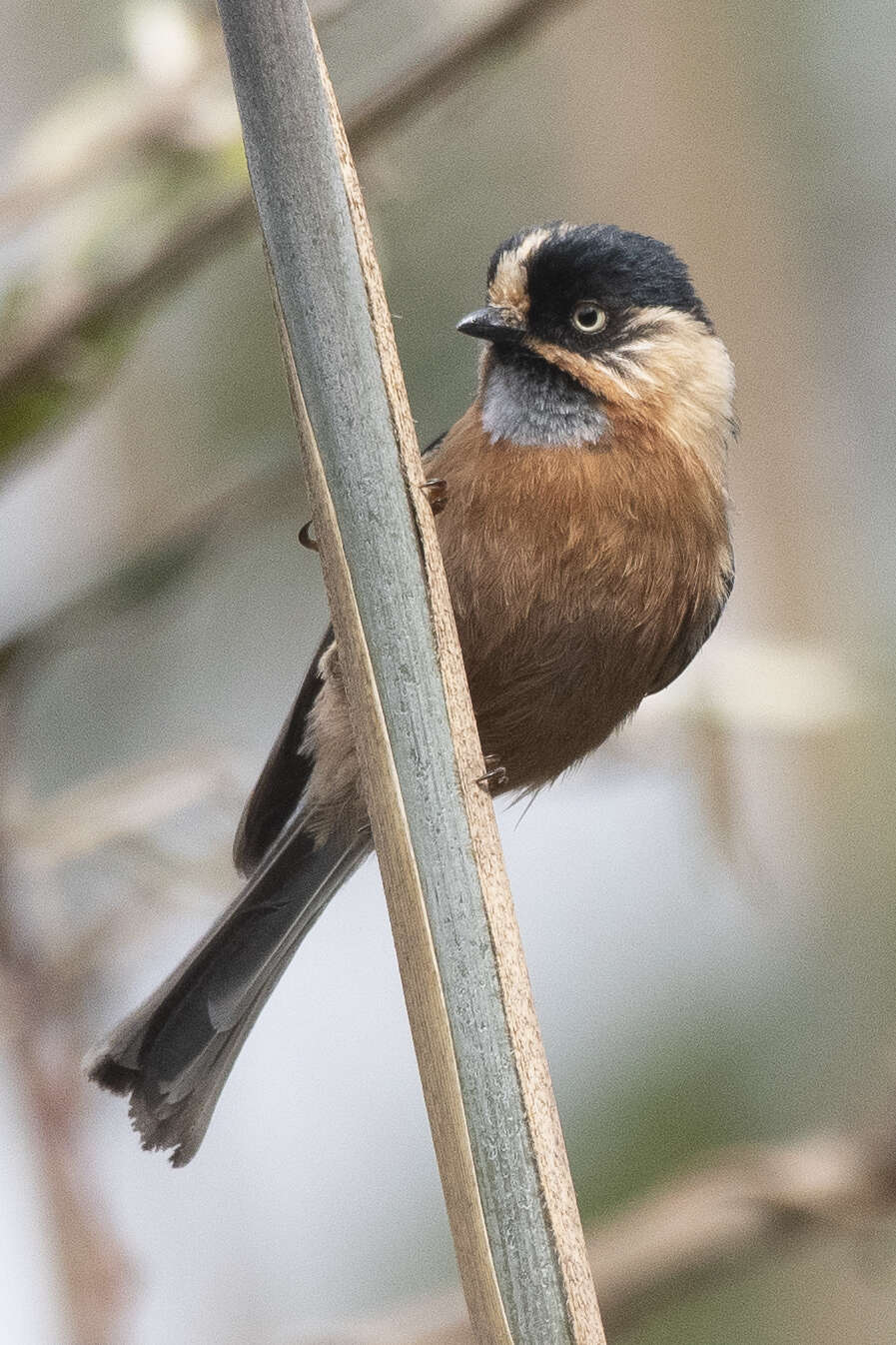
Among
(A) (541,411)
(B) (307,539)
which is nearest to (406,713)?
(B) (307,539)

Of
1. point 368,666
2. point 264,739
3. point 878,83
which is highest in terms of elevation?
point 878,83

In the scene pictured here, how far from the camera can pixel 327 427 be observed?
1316 millimetres

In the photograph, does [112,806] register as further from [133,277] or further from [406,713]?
[406,713]

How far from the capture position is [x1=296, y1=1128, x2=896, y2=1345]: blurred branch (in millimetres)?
2260

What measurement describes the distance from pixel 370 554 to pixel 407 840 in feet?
0.78

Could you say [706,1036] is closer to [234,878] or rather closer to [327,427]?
[234,878]

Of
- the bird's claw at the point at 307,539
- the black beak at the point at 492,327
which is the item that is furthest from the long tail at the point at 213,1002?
the black beak at the point at 492,327

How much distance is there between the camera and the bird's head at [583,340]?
2.73m

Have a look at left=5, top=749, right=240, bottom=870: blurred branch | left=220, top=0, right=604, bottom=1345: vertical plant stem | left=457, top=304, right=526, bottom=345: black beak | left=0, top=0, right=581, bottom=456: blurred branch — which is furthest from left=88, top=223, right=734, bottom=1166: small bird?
left=220, top=0, right=604, bottom=1345: vertical plant stem

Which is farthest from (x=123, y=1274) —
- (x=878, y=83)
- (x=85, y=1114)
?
(x=878, y=83)

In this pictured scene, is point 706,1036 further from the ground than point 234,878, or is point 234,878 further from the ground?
point 234,878

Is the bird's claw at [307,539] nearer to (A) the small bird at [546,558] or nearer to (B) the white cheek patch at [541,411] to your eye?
(A) the small bird at [546,558]

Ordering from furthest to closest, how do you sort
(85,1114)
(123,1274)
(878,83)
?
(878,83)
(85,1114)
(123,1274)

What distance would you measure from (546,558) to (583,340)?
429mm
